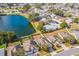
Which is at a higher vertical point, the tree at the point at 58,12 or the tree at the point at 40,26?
the tree at the point at 58,12

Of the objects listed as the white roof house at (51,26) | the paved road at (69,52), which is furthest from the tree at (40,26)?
the paved road at (69,52)

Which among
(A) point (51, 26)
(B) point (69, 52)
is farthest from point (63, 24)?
(B) point (69, 52)

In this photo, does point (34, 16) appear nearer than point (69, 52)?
No

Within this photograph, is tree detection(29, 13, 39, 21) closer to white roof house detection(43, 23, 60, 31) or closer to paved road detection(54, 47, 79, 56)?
white roof house detection(43, 23, 60, 31)

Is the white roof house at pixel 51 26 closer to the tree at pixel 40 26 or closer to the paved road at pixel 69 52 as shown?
the tree at pixel 40 26

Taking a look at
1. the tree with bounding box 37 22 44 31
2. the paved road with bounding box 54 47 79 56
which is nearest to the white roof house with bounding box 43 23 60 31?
the tree with bounding box 37 22 44 31

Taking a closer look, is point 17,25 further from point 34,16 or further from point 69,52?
point 69,52

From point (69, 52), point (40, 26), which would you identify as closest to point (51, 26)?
point (40, 26)

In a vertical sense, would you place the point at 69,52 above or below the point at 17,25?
below
